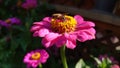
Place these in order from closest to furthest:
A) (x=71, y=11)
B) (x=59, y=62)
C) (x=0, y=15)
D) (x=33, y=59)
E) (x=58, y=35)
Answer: (x=58, y=35) → (x=33, y=59) → (x=59, y=62) → (x=71, y=11) → (x=0, y=15)

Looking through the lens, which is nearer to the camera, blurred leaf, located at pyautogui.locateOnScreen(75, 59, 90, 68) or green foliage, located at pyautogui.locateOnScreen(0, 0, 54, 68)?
blurred leaf, located at pyautogui.locateOnScreen(75, 59, 90, 68)

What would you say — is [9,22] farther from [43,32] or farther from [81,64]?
[43,32]

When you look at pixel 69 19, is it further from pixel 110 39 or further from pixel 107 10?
pixel 107 10

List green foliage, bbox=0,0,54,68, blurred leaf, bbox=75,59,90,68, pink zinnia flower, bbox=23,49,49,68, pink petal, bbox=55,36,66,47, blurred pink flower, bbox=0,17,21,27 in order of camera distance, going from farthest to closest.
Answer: blurred pink flower, bbox=0,17,21,27
green foliage, bbox=0,0,54,68
blurred leaf, bbox=75,59,90,68
pink zinnia flower, bbox=23,49,49,68
pink petal, bbox=55,36,66,47

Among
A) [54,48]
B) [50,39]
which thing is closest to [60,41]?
[50,39]

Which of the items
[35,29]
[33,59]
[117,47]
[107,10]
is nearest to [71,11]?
[107,10]

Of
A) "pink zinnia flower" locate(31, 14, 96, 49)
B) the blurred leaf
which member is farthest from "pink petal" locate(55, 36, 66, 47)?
the blurred leaf

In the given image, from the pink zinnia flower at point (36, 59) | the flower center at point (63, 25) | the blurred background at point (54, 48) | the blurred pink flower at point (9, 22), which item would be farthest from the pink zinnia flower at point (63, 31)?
the blurred pink flower at point (9, 22)

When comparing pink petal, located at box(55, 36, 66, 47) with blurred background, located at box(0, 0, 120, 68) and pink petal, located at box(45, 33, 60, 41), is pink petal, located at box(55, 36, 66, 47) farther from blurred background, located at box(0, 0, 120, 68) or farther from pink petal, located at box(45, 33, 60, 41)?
blurred background, located at box(0, 0, 120, 68)
